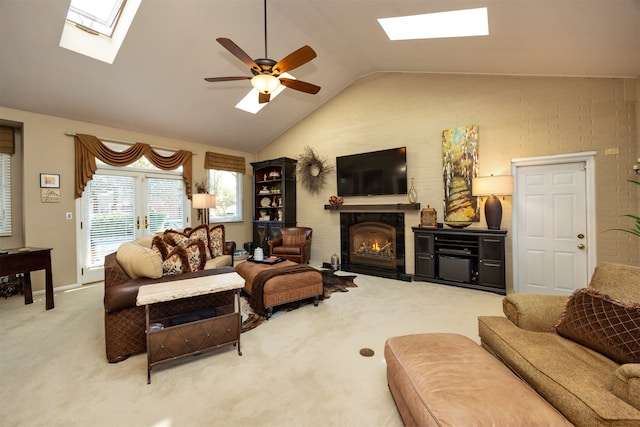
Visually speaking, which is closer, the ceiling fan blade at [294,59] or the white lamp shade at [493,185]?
the ceiling fan blade at [294,59]

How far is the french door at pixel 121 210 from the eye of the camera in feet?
14.3

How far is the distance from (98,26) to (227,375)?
428 centimetres

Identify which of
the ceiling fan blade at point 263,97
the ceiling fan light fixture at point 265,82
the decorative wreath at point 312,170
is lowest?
the decorative wreath at point 312,170

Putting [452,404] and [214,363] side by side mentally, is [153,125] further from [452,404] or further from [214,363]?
[452,404]

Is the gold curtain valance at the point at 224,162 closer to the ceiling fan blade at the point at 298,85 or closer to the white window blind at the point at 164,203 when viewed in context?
the white window blind at the point at 164,203

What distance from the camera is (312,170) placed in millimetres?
5871

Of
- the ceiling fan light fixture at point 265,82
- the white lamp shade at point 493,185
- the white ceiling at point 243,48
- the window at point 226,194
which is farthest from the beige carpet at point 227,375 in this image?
the window at point 226,194

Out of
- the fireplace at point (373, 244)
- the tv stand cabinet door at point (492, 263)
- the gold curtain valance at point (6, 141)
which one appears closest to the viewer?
the tv stand cabinet door at point (492, 263)

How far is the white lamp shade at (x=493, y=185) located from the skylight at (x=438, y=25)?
175cm

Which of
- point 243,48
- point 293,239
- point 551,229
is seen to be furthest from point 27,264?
point 551,229

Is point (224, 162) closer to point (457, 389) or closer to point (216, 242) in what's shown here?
point (216, 242)

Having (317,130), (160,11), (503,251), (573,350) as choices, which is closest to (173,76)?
(160,11)

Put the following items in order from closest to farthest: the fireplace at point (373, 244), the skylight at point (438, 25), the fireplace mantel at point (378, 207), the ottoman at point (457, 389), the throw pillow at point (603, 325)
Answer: the ottoman at point (457, 389) < the throw pillow at point (603, 325) < the skylight at point (438, 25) < the fireplace mantel at point (378, 207) < the fireplace at point (373, 244)

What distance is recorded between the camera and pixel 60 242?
160 inches
